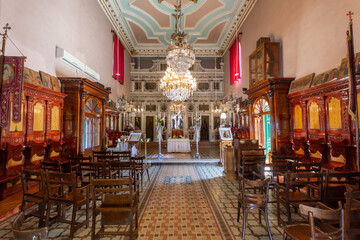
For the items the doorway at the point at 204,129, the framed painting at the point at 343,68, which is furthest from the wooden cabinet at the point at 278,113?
the doorway at the point at 204,129

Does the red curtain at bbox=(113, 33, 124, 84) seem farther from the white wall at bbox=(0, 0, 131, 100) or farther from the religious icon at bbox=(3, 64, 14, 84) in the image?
the religious icon at bbox=(3, 64, 14, 84)

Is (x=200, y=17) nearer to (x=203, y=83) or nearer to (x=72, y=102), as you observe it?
(x=203, y=83)

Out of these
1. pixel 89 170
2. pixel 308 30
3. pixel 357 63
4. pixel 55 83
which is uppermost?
pixel 308 30

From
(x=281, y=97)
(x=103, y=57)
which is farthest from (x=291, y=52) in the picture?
(x=103, y=57)

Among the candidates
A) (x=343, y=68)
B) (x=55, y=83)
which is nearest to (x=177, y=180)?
(x=55, y=83)

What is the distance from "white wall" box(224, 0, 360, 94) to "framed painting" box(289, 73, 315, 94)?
0.16m

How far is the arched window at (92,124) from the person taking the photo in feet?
22.1

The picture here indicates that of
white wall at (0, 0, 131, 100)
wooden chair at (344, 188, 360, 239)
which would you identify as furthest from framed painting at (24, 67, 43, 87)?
wooden chair at (344, 188, 360, 239)

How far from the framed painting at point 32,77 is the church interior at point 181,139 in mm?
47

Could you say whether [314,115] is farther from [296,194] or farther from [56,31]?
[56,31]

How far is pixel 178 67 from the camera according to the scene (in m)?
7.31

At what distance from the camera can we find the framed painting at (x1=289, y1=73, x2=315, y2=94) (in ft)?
16.7

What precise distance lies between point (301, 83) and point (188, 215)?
4.80 meters

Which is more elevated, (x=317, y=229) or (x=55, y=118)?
(x=55, y=118)
